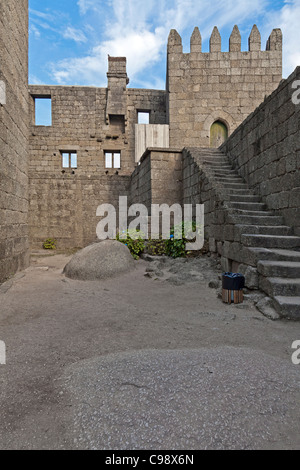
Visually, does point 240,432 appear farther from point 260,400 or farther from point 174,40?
point 174,40

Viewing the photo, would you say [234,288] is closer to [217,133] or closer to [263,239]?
[263,239]

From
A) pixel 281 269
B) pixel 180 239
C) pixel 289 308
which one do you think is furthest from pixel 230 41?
pixel 289 308

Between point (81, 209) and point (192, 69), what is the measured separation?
25.0ft

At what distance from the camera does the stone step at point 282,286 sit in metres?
3.05

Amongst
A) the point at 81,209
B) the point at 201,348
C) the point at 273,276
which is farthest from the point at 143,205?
the point at 201,348

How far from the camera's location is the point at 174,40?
10.7 metres

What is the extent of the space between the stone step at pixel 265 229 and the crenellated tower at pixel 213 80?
292 inches

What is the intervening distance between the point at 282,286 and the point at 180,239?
141 inches

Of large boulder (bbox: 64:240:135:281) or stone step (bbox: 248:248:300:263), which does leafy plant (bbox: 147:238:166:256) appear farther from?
stone step (bbox: 248:248:300:263)

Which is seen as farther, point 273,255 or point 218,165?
point 218,165

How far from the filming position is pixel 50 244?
1127cm

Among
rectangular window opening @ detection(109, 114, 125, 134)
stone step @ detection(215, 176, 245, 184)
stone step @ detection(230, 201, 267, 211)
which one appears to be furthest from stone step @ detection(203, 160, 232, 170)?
rectangular window opening @ detection(109, 114, 125, 134)

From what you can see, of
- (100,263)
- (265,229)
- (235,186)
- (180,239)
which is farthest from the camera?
(180,239)

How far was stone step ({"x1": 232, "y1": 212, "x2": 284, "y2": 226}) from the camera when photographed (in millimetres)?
4660
